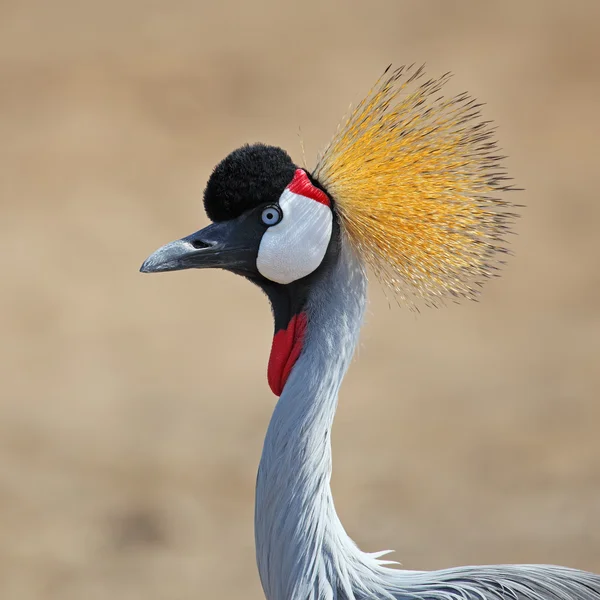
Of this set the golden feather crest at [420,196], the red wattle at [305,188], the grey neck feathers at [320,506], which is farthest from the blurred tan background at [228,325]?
the red wattle at [305,188]

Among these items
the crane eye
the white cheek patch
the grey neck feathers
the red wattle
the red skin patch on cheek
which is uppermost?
the red wattle

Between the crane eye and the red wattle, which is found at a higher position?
the red wattle

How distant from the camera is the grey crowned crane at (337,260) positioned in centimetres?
188

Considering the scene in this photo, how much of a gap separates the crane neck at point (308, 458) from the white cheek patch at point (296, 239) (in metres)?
0.05

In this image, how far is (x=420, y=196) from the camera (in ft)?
6.57

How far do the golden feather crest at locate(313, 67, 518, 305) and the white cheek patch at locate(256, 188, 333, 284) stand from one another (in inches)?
2.6

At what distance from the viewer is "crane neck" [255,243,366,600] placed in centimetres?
187

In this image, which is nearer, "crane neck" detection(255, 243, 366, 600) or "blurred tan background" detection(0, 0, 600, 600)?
"crane neck" detection(255, 243, 366, 600)

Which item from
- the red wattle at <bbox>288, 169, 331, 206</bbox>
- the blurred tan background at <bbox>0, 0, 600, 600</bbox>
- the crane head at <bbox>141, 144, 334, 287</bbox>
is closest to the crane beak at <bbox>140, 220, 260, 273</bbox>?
the crane head at <bbox>141, 144, 334, 287</bbox>

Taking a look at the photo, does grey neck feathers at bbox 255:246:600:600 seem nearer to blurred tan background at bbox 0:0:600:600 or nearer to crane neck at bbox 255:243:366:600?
crane neck at bbox 255:243:366:600

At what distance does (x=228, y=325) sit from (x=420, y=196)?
3.15 meters

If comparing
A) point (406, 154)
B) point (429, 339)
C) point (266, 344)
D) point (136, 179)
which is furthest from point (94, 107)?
point (406, 154)

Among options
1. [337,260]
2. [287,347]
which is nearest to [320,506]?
[287,347]

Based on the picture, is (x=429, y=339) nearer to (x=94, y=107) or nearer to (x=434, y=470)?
(x=434, y=470)
